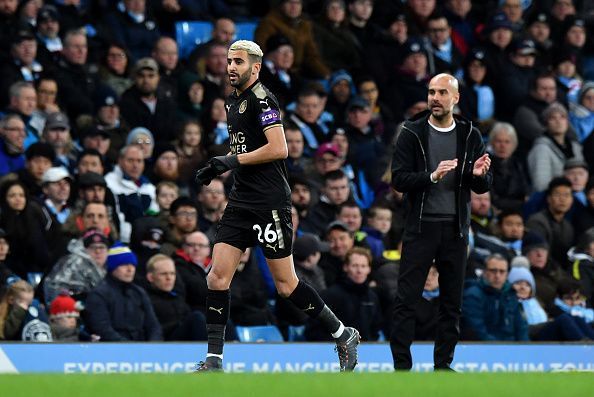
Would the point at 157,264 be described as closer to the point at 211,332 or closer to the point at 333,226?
the point at 333,226

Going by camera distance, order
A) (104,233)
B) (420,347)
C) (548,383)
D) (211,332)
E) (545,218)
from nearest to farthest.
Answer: (548,383) → (211,332) → (420,347) → (104,233) → (545,218)

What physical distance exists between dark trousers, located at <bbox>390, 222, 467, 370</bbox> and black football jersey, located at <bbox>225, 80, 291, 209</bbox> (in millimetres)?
1137

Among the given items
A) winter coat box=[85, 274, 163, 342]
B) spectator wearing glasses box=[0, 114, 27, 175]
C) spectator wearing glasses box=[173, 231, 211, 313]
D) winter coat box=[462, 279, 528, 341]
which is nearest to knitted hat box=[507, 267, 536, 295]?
winter coat box=[462, 279, 528, 341]

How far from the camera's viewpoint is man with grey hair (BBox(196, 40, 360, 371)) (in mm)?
11352

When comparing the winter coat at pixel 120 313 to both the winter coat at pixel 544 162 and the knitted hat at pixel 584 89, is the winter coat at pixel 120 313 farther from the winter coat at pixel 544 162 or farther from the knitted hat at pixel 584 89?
the knitted hat at pixel 584 89

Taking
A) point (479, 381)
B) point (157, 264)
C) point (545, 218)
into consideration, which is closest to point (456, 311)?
point (479, 381)

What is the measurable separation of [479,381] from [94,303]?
6031 mm

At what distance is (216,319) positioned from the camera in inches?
449

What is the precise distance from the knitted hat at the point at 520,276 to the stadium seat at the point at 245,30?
5728 mm

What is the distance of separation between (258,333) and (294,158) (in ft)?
11.1

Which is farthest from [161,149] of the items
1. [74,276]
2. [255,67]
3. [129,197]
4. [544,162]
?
[255,67]

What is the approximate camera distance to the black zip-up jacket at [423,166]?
39.4 ft

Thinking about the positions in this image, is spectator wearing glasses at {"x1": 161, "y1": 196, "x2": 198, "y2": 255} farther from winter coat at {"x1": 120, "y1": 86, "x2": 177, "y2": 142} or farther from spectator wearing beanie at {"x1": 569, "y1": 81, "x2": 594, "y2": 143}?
spectator wearing beanie at {"x1": 569, "y1": 81, "x2": 594, "y2": 143}

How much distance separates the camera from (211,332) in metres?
11.4
